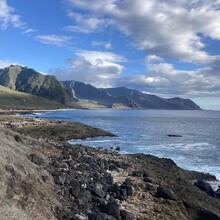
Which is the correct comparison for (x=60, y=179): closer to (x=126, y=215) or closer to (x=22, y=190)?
(x=22, y=190)

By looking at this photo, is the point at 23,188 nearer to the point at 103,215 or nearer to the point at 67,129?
the point at 103,215

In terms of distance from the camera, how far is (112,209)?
59.9 ft

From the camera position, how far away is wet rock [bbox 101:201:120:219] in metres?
18.1

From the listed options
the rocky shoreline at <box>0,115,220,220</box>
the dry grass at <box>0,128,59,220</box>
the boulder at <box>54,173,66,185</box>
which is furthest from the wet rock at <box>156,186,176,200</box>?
the dry grass at <box>0,128,59,220</box>

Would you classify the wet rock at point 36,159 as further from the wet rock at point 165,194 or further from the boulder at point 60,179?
the wet rock at point 165,194

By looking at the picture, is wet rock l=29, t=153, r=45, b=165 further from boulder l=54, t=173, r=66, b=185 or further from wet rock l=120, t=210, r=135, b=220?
wet rock l=120, t=210, r=135, b=220

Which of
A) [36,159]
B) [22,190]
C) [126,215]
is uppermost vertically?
[36,159]

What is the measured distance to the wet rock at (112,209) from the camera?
59.4 ft

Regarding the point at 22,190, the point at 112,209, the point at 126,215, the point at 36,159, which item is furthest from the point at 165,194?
the point at 22,190

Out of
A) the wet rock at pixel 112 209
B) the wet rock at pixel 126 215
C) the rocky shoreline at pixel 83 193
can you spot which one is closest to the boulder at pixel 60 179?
the rocky shoreline at pixel 83 193

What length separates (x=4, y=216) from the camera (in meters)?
14.6

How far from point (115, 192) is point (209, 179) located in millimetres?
17872

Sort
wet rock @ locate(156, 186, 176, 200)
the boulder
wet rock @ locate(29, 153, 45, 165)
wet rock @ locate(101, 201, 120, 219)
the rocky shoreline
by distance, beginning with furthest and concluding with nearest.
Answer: wet rock @ locate(29, 153, 45, 165) → wet rock @ locate(156, 186, 176, 200) → the boulder → wet rock @ locate(101, 201, 120, 219) → the rocky shoreline

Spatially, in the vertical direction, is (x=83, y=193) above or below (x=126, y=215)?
above
